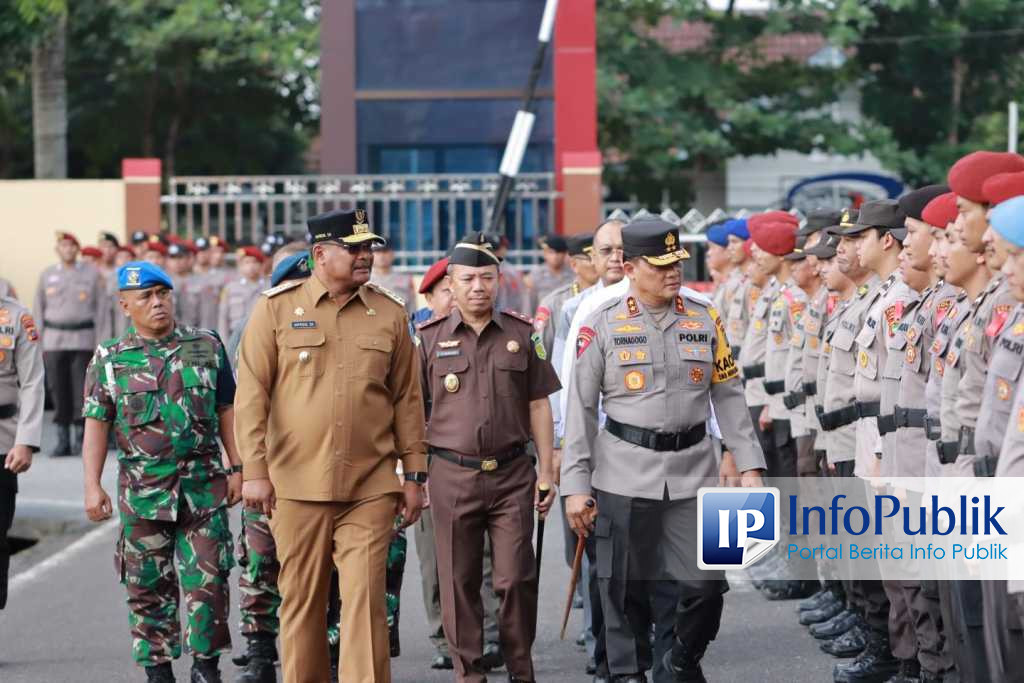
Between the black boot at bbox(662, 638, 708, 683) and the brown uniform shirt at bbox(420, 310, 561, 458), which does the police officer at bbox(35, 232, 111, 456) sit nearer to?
the brown uniform shirt at bbox(420, 310, 561, 458)

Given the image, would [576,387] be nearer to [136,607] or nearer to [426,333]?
[426,333]

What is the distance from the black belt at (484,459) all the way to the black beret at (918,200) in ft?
6.87

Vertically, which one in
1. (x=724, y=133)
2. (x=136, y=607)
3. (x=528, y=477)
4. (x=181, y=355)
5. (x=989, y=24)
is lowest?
(x=136, y=607)

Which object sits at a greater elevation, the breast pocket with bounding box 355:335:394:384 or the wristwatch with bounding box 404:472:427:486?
the breast pocket with bounding box 355:335:394:384

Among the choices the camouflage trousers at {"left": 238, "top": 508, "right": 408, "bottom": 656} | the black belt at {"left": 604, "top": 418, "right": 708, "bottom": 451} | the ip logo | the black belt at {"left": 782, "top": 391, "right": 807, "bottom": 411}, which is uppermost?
the black belt at {"left": 604, "top": 418, "right": 708, "bottom": 451}

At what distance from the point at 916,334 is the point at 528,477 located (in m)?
1.87

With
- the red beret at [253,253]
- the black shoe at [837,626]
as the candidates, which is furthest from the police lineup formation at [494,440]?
the red beret at [253,253]

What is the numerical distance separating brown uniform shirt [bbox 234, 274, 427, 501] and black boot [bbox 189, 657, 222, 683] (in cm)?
130

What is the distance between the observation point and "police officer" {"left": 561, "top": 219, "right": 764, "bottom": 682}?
7703 mm

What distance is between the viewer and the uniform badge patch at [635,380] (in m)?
7.71

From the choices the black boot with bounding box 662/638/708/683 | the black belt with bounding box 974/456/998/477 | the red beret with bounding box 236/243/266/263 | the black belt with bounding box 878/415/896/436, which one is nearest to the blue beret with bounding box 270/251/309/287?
the black boot with bounding box 662/638/708/683

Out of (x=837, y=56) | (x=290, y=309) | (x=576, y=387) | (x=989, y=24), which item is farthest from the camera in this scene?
(x=837, y=56)

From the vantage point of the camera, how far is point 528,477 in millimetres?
7996

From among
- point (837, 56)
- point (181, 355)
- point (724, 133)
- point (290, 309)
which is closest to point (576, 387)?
point (290, 309)
